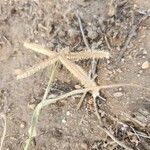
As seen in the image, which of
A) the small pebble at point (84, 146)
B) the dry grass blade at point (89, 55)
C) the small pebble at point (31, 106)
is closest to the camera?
the dry grass blade at point (89, 55)

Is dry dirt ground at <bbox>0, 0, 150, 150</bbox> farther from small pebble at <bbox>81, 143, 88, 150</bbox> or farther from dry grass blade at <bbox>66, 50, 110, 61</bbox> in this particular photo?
dry grass blade at <bbox>66, 50, 110, 61</bbox>

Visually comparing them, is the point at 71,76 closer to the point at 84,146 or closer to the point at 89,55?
the point at 84,146

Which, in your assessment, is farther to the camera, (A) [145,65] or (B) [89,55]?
(A) [145,65]

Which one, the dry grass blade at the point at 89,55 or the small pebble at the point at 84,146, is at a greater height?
the dry grass blade at the point at 89,55

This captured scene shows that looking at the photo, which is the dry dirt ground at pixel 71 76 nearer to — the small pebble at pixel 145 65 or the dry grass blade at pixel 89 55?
the small pebble at pixel 145 65

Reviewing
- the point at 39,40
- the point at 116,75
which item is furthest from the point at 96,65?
the point at 39,40

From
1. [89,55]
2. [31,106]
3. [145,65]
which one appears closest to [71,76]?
[31,106]

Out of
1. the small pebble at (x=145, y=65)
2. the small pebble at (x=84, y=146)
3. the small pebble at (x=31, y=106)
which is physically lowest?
the small pebble at (x=84, y=146)

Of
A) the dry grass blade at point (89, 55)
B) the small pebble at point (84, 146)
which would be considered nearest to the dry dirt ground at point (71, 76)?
the small pebble at point (84, 146)

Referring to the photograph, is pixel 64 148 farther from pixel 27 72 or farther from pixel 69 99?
pixel 27 72
